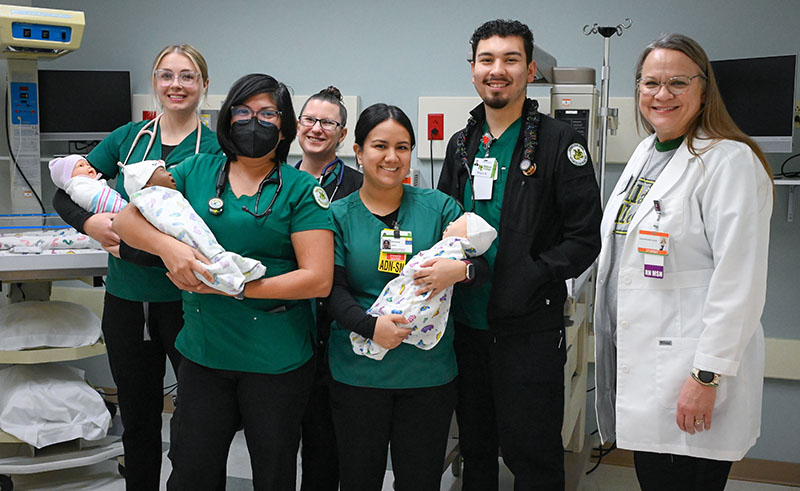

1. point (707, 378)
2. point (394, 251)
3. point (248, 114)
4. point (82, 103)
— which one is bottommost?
point (707, 378)

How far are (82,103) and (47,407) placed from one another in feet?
6.11

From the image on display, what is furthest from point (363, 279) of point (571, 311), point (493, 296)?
point (571, 311)

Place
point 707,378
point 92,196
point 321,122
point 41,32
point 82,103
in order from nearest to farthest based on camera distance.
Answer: point 707,378
point 92,196
point 321,122
point 41,32
point 82,103

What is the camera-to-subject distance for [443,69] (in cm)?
371

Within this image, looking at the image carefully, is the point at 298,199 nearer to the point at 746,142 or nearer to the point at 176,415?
the point at 176,415

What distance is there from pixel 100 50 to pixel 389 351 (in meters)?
3.36

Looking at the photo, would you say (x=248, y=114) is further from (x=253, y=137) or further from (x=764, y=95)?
(x=764, y=95)

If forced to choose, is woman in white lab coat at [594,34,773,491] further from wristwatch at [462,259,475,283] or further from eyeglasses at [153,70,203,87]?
A: eyeglasses at [153,70,203,87]

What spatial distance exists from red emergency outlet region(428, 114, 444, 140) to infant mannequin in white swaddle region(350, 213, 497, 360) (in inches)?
74.8

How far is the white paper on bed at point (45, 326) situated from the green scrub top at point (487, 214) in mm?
1749

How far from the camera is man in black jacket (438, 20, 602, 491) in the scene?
192cm

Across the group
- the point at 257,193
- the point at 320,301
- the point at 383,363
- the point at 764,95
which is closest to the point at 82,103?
the point at 320,301

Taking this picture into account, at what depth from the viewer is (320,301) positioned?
2.12m

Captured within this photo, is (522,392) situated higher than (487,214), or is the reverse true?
(487,214)
